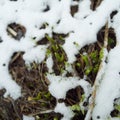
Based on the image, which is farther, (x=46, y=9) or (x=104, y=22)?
(x=46, y=9)

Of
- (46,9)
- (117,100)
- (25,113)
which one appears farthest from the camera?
(46,9)

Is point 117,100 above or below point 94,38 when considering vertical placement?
below

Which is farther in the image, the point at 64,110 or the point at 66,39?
the point at 66,39

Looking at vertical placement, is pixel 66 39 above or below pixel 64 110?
above

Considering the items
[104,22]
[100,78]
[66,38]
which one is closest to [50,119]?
[100,78]

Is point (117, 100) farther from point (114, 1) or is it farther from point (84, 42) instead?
point (114, 1)

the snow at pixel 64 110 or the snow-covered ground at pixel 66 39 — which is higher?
the snow-covered ground at pixel 66 39

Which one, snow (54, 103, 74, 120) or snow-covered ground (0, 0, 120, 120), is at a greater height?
snow-covered ground (0, 0, 120, 120)

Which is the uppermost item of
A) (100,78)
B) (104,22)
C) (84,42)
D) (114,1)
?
(114,1)
